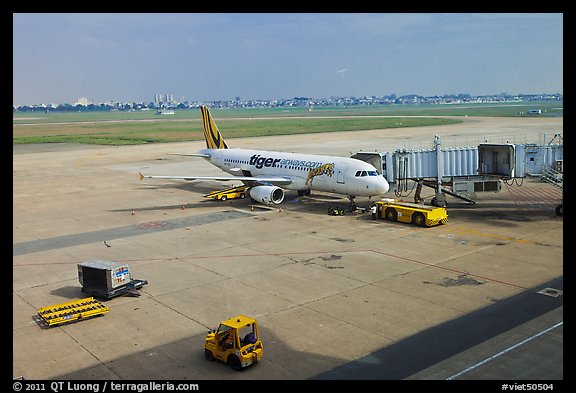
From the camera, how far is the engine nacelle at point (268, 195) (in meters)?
44.9

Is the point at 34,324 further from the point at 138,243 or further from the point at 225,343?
the point at 138,243

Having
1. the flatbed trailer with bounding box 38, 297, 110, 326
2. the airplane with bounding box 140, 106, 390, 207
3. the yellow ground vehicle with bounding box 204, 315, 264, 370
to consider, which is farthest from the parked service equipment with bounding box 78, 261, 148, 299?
the airplane with bounding box 140, 106, 390, 207

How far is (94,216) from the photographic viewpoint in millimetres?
44688

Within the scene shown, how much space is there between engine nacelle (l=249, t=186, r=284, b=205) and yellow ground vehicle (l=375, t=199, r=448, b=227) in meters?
8.66

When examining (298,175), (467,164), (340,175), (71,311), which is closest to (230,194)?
(298,175)

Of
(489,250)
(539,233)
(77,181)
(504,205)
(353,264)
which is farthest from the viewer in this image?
(77,181)

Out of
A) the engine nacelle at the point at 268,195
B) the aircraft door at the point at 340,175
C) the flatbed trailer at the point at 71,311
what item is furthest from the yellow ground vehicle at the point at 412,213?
the flatbed trailer at the point at 71,311

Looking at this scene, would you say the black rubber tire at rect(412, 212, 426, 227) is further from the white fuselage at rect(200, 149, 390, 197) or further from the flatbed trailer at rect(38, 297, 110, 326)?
the flatbed trailer at rect(38, 297, 110, 326)

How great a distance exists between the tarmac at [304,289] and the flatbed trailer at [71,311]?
15.1 inches

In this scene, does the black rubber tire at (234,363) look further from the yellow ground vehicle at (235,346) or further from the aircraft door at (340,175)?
the aircraft door at (340,175)

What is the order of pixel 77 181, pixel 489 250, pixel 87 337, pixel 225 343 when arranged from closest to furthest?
pixel 225 343, pixel 87 337, pixel 489 250, pixel 77 181

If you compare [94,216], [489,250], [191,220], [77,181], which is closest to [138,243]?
[191,220]

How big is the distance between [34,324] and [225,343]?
915cm

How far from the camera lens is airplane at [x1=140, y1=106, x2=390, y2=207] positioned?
4225cm
